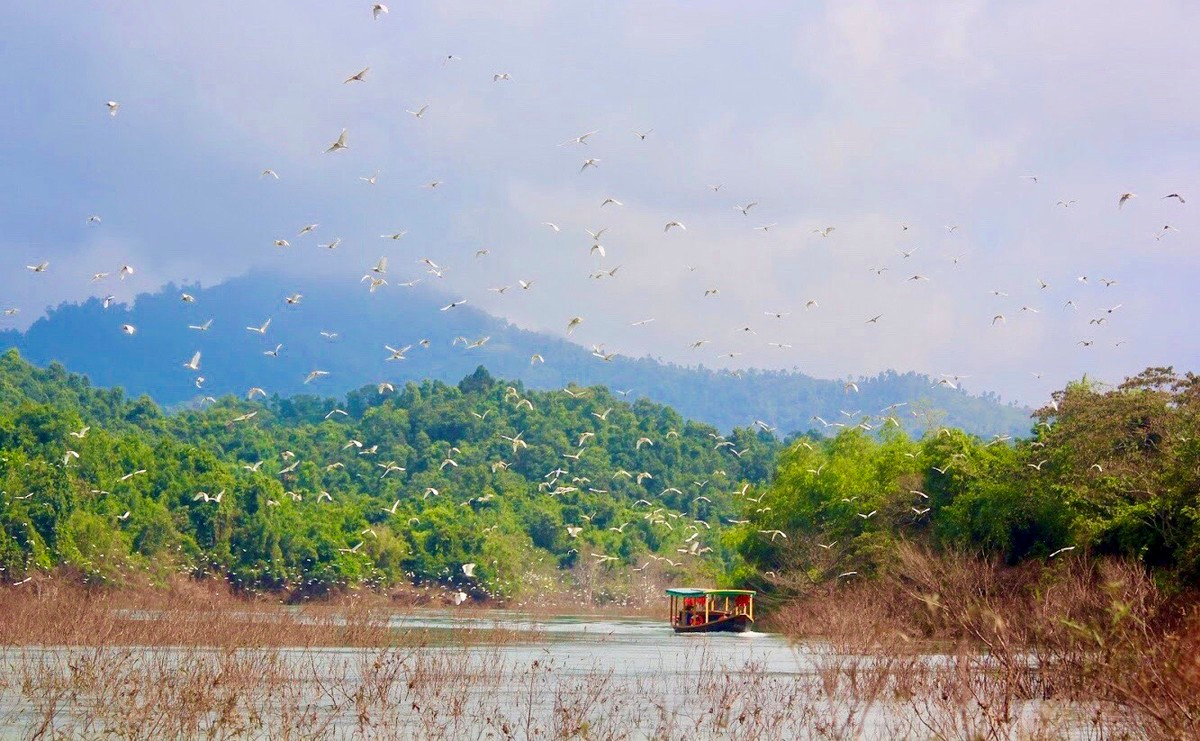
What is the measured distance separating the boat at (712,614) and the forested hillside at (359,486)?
2.72 meters

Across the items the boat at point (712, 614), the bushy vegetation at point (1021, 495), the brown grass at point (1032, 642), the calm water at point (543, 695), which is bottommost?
the calm water at point (543, 695)

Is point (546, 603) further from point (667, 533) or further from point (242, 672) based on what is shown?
point (242, 672)

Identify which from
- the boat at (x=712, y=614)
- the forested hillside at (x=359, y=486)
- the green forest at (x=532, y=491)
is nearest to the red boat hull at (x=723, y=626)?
the boat at (x=712, y=614)

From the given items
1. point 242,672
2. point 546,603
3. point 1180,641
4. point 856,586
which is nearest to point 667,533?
point 546,603

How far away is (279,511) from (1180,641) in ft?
236

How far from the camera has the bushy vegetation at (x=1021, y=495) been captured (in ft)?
119

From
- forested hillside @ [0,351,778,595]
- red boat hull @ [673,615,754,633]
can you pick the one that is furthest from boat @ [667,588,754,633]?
forested hillside @ [0,351,778,595]

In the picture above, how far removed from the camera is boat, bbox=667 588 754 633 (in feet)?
206

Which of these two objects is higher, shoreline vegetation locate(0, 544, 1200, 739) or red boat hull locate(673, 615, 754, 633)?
red boat hull locate(673, 615, 754, 633)

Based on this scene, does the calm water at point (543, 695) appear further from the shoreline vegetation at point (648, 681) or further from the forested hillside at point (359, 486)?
the forested hillside at point (359, 486)

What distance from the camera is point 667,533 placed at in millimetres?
103625

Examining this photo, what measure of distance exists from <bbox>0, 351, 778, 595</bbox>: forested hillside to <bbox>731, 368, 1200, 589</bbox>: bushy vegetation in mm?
6390

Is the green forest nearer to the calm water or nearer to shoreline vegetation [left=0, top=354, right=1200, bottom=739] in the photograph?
shoreline vegetation [left=0, top=354, right=1200, bottom=739]

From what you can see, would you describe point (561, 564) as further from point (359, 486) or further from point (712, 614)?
point (712, 614)
